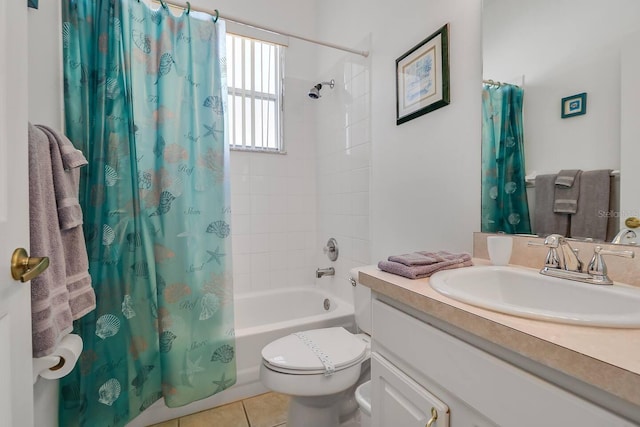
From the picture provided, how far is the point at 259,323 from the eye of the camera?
223cm

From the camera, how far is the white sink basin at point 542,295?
506 mm

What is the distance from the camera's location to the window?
7.36 feet

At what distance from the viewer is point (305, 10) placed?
8.02 ft

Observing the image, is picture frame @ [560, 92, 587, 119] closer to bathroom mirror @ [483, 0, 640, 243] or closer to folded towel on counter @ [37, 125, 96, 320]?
bathroom mirror @ [483, 0, 640, 243]

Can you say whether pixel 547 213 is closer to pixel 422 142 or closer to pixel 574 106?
pixel 574 106

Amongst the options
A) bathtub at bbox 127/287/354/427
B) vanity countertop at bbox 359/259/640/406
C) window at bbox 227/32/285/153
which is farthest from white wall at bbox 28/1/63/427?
vanity countertop at bbox 359/259/640/406

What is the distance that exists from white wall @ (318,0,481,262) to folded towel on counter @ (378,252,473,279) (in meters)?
0.27

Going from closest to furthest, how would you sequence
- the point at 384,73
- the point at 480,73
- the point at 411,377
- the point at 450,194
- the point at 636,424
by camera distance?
the point at 636,424, the point at 411,377, the point at 480,73, the point at 450,194, the point at 384,73

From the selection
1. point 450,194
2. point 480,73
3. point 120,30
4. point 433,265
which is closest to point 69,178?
point 120,30

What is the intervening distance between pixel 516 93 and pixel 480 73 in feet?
0.57

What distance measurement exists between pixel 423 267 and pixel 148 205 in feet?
4.11

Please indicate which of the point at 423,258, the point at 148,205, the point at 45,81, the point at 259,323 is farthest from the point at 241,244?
the point at 423,258

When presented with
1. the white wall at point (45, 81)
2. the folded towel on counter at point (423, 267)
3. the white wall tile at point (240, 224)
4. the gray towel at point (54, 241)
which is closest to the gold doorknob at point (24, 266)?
the gray towel at point (54, 241)

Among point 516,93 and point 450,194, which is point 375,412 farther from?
point 516,93
